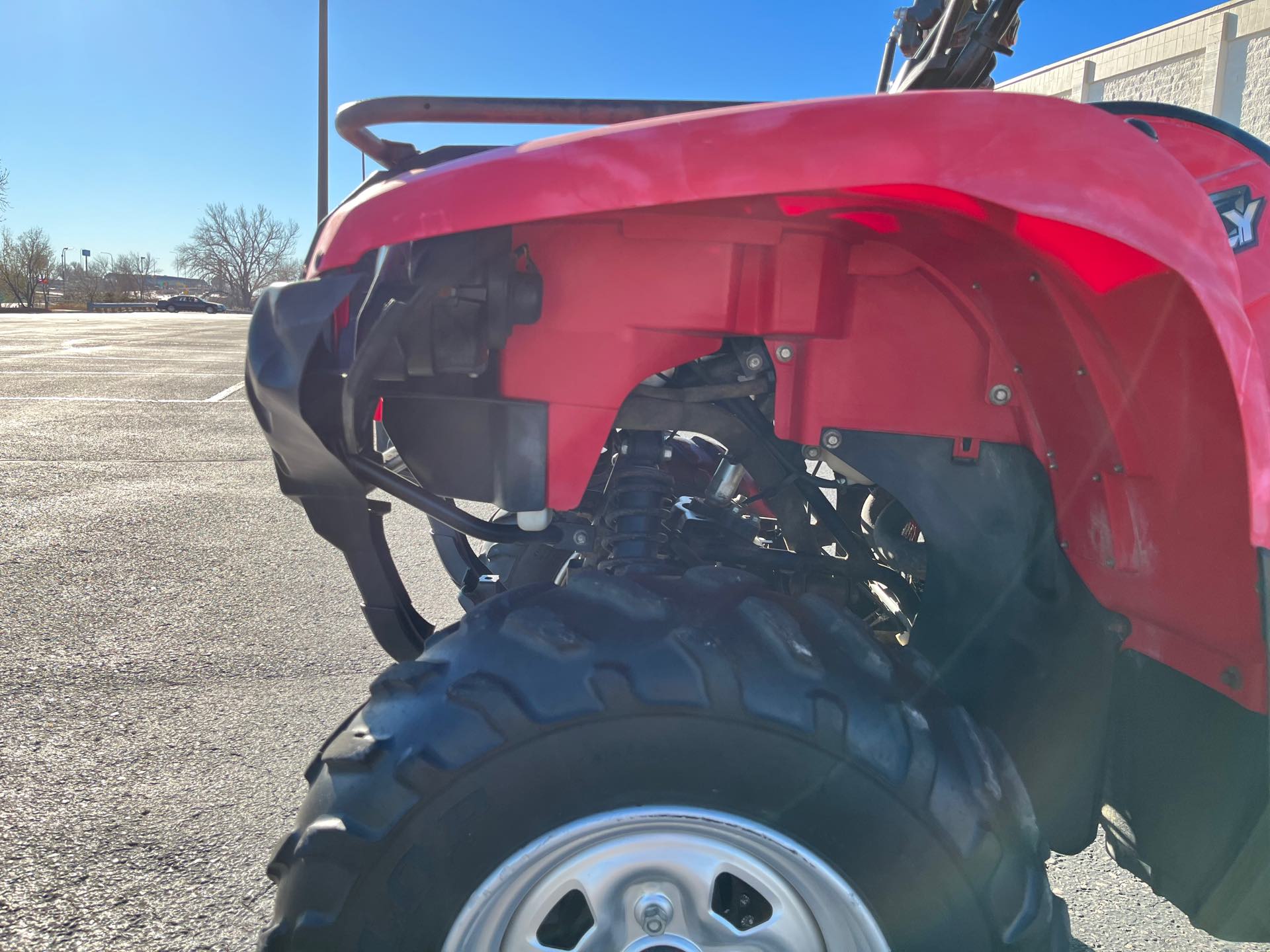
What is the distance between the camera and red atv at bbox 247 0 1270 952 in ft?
3.95

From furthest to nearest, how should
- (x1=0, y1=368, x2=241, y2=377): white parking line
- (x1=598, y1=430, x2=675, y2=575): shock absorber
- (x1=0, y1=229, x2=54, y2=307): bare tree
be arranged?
1. (x1=0, y1=229, x2=54, y2=307): bare tree
2. (x1=0, y1=368, x2=241, y2=377): white parking line
3. (x1=598, y1=430, x2=675, y2=575): shock absorber

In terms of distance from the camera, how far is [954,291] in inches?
60.9

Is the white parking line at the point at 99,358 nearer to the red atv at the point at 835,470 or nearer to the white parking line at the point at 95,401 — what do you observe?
the white parking line at the point at 95,401

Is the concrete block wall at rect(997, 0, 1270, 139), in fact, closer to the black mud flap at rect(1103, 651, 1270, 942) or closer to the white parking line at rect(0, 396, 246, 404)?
the white parking line at rect(0, 396, 246, 404)

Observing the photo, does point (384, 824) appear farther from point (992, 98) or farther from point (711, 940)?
point (992, 98)

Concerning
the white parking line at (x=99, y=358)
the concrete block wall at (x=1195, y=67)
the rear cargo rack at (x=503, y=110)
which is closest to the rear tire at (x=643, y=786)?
the rear cargo rack at (x=503, y=110)

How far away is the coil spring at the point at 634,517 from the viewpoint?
1.96 meters

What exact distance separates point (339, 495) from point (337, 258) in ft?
1.62

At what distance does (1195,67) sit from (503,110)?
82.9 ft

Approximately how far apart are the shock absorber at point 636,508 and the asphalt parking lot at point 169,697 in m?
1.24

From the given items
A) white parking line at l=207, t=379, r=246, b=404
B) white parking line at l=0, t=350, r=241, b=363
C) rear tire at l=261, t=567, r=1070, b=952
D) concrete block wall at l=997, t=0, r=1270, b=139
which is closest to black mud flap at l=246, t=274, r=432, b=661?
rear tire at l=261, t=567, r=1070, b=952

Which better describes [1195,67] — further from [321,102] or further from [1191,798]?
[1191,798]

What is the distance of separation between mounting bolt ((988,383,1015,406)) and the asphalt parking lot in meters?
1.39

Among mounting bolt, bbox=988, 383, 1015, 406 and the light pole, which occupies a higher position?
the light pole
